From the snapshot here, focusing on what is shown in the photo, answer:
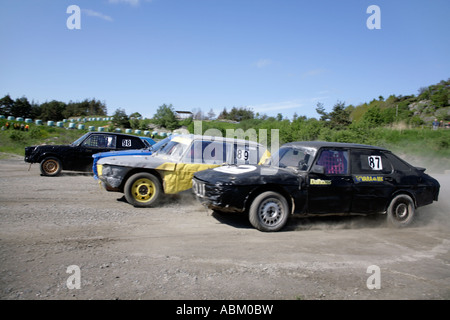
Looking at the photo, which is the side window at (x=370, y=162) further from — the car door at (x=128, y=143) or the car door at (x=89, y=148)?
the car door at (x=89, y=148)

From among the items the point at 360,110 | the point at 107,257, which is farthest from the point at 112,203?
the point at 360,110

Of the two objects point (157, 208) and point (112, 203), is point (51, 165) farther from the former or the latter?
point (157, 208)

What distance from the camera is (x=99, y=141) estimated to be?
39.8ft

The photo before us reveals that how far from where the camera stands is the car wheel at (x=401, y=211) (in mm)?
6781

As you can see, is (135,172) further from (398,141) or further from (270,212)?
(398,141)

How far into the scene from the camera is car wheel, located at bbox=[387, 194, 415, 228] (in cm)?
678

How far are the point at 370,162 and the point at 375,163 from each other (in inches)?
5.2

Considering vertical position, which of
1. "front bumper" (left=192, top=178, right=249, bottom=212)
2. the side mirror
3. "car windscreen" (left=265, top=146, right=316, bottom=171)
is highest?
"car windscreen" (left=265, top=146, right=316, bottom=171)

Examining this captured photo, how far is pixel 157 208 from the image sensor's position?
295 inches

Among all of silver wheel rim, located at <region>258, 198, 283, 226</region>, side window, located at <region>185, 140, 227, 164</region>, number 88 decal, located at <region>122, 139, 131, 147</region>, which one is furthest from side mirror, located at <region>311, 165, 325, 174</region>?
number 88 decal, located at <region>122, 139, 131, 147</region>

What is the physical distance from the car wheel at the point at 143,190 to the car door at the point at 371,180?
444cm

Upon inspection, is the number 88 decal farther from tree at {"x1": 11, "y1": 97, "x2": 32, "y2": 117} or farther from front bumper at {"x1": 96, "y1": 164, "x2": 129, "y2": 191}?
tree at {"x1": 11, "y1": 97, "x2": 32, "y2": 117}

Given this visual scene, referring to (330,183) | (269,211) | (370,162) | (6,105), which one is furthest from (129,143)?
(6,105)
